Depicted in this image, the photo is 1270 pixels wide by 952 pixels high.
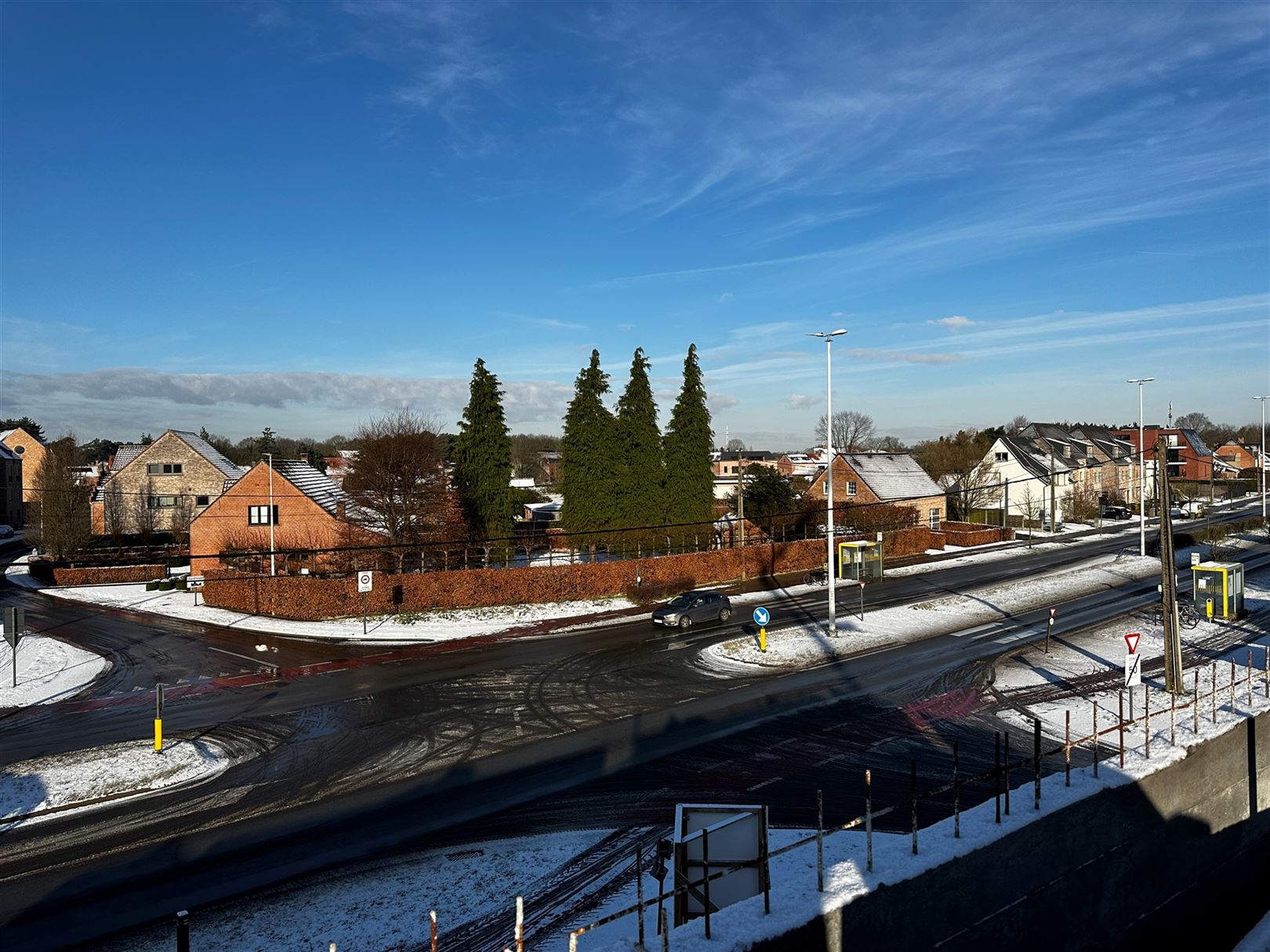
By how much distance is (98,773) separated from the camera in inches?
659

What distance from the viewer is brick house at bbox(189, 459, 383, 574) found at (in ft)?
143

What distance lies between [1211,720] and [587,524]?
116 ft

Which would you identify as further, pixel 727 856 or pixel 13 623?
pixel 13 623

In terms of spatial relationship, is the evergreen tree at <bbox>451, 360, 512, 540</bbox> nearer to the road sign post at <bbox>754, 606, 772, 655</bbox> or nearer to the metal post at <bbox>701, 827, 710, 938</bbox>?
the road sign post at <bbox>754, 606, 772, 655</bbox>

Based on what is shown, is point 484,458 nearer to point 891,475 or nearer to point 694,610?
point 694,610

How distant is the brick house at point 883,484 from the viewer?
189 ft

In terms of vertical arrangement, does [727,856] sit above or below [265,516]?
below

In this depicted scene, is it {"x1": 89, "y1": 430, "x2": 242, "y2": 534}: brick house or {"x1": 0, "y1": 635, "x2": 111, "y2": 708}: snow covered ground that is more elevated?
{"x1": 89, "y1": 430, "x2": 242, "y2": 534}: brick house

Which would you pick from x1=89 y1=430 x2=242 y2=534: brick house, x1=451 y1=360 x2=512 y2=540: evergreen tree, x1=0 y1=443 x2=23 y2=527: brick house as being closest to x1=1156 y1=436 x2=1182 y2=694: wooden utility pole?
x1=451 y1=360 x2=512 y2=540: evergreen tree

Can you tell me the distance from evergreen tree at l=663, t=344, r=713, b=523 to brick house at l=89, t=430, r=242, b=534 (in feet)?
116

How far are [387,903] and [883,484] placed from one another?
5179 cm

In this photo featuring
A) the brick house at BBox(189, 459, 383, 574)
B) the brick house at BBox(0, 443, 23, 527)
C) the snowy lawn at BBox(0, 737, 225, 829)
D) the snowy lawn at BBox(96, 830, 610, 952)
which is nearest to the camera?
the snowy lawn at BBox(96, 830, 610, 952)

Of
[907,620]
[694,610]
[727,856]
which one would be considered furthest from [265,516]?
[727,856]

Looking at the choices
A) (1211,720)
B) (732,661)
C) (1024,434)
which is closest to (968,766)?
(1211,720)
